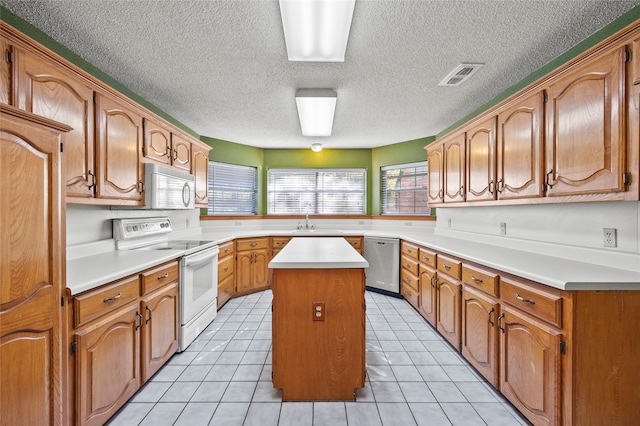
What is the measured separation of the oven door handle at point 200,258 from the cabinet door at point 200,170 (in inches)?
33.8

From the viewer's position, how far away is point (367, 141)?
446 centimetres

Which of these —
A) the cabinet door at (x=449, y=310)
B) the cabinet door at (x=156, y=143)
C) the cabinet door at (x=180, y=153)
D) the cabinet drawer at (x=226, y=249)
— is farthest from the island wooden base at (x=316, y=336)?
the cabinet door at (x=180, y=153)

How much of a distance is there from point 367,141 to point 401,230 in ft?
5.12

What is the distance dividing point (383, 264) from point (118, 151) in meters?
3.35

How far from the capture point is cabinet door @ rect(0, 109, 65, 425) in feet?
3.23

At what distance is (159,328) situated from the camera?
2008 millimetres

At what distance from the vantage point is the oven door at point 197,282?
92.0 inches

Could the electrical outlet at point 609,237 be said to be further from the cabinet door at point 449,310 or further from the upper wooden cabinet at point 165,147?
the upper wooden cabinet at point 165,147

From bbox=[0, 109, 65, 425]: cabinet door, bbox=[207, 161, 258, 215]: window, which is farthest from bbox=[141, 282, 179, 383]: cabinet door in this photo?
bbox=[207, 161, 258, 215]: window

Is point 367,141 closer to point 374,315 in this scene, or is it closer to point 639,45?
point 374,315

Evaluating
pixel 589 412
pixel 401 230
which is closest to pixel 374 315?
pixel 401 230

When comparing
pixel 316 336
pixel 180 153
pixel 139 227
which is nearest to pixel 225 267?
pixel 139 227

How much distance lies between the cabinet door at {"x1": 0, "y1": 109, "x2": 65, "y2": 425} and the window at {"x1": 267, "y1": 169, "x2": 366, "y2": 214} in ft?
12.5

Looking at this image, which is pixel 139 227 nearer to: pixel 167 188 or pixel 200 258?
pixel 167 188
